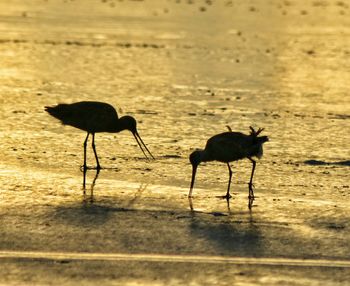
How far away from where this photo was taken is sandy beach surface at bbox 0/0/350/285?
9.52m

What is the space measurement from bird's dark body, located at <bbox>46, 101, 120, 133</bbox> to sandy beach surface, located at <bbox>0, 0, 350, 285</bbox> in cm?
44

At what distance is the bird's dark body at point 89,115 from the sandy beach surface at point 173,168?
A: 0.44 meters

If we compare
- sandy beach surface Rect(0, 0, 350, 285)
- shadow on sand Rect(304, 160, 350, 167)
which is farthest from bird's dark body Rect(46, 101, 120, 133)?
shadow on sand Rect(304, 160, 350, 167)

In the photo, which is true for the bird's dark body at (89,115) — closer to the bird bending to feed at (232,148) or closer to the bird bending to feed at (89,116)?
the bird bending to feed at (89,116)

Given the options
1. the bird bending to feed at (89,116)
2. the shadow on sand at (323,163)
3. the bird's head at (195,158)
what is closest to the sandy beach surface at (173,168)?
the shadow on sand at (323,163)

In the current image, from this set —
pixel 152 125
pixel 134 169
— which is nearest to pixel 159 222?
pixel 134 169

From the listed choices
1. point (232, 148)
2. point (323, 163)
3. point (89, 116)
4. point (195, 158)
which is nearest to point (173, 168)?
point (195, 158)

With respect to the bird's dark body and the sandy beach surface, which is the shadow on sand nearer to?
the sandy beach surface

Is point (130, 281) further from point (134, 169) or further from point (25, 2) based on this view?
point (25, 2)

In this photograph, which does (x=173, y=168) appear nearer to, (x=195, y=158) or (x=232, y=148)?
(x=195, y=158)

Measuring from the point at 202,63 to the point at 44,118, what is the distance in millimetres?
9367

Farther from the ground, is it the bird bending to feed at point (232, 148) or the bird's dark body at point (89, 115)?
the bird's dark body at point (89, 115)

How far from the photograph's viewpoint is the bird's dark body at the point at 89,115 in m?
14.4

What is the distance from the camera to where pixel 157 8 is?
4447 cm
